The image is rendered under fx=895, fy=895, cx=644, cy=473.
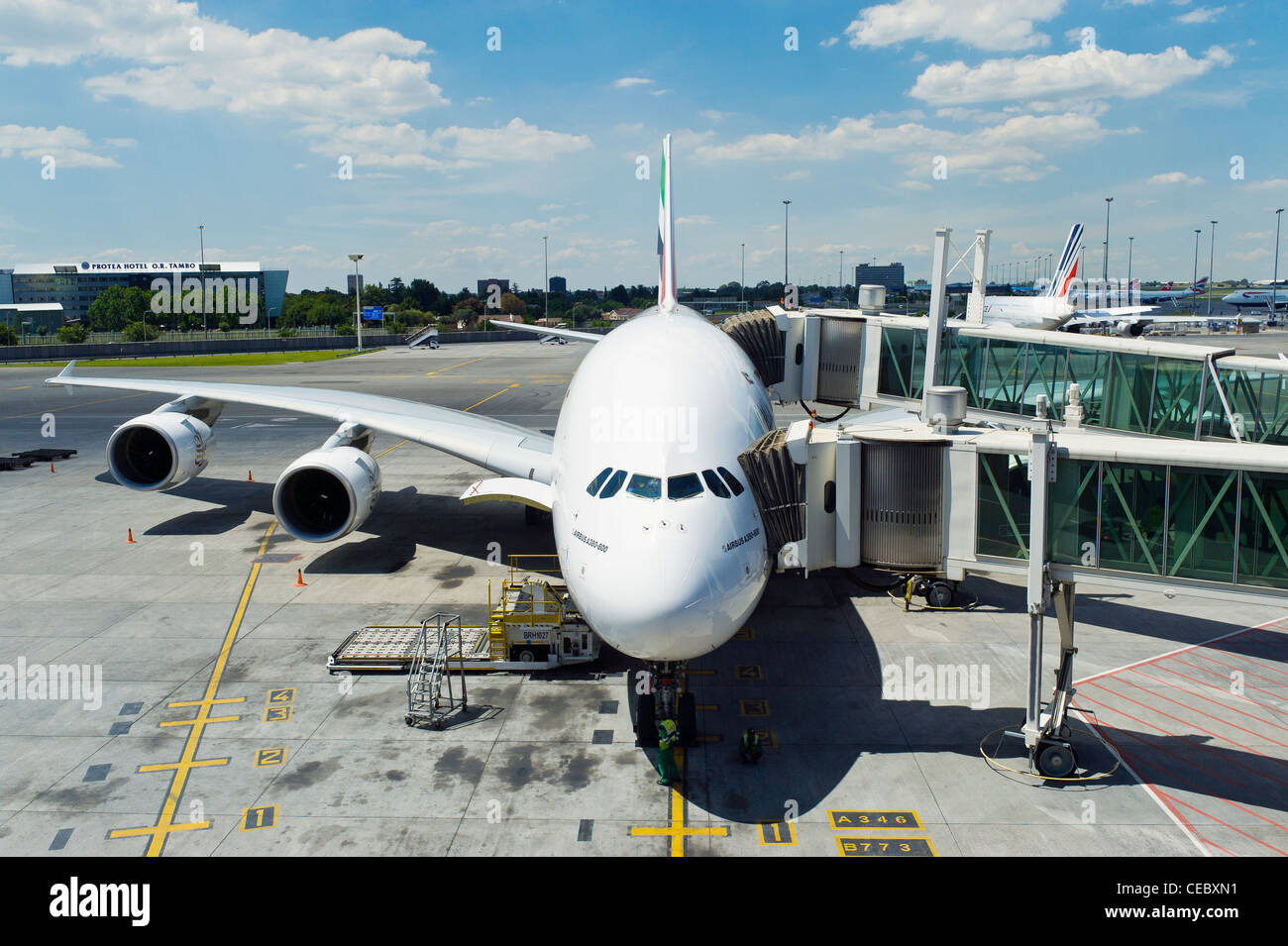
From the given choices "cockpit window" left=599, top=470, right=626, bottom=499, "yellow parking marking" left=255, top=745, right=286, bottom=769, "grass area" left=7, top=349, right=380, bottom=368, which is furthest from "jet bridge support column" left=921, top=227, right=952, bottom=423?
"grass area" left=7, top=349, right=380, bottom=368

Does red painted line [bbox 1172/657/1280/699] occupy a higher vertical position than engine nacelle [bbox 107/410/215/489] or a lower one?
lower

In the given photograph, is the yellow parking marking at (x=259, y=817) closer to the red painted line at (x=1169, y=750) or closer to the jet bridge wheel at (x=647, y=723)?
the jet bridge wheel at (x=647, y=723)

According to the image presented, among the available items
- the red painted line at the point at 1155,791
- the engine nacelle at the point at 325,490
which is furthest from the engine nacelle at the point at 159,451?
the red painted line at the point at 1155,791

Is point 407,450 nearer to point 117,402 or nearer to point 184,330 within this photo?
point 117,402

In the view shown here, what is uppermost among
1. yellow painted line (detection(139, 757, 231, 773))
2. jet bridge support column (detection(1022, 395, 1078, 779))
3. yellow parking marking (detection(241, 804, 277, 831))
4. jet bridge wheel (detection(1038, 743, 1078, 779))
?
jet bridge support column (detection(1022, 395, 1078, 779))

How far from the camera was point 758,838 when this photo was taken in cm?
1162

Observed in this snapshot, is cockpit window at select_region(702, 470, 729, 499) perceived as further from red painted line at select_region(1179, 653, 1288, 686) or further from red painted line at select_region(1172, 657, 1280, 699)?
red painted line at select_region(1179, 653, 1288, 686)

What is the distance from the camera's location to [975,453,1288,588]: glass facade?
1195 cm

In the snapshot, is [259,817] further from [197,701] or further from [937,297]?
[937,297]

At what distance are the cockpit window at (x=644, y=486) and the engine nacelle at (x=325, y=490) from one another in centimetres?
1267

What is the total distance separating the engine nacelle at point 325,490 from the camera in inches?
911

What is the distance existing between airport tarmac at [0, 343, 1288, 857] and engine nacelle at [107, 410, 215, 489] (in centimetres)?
285

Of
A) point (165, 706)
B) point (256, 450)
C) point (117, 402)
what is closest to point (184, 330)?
point (117, 402)

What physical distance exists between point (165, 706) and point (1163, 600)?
21.8 m
